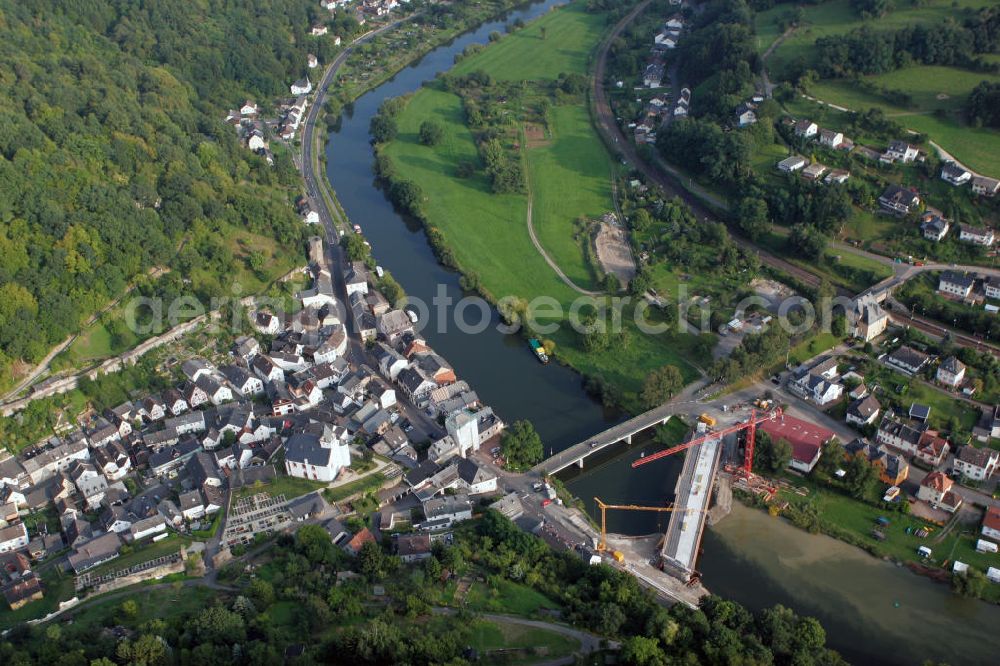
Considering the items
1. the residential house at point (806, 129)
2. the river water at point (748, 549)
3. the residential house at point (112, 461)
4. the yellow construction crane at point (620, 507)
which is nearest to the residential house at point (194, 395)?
the residential house at point (112, 461)

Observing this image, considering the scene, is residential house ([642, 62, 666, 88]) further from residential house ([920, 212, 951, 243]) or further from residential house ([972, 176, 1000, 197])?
residential house ([920, 212, 951, 243])

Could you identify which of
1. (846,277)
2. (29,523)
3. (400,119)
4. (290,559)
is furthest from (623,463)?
(400,119)

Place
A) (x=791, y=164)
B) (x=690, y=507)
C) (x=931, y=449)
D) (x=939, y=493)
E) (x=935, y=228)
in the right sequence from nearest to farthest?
(x=939, y=493) < (x=690, y=507) < (x=931, y=449) < (x=935, y=228) < (x=791, y=164)

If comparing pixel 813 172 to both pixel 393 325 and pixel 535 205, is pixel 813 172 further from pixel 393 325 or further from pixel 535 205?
pixel 393 325

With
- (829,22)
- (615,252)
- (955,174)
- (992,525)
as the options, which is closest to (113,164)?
(615,252)

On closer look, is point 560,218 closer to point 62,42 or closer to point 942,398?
point 942,398
